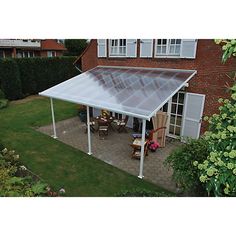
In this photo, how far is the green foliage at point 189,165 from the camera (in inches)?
183

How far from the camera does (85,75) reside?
11961 mm

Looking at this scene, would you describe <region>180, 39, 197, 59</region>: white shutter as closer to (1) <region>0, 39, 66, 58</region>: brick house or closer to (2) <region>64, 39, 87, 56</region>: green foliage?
(2) <region>64, 39, 87, 56</region>: green foliage

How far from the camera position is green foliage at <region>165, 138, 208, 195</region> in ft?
15.3

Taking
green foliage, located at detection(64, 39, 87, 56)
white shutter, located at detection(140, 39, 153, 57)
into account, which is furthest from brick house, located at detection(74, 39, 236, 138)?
green foliage, located at detection(64, 39, 87, 56)

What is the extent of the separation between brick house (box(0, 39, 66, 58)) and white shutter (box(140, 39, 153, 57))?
20674 mm

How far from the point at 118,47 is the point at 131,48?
1.08 m

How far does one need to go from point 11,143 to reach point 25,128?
2.27 metres

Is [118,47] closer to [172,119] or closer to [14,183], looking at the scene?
[172,119]

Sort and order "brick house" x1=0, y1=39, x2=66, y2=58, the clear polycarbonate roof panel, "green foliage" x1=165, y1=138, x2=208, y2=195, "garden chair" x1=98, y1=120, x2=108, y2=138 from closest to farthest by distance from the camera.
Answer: "green foliage" x1=165, y1=138, x2=208, y2=195 < the clear polycarbonate roof panel < "garden chair" x1=98, y1=120, x2=108, y2=138 < "brick house" x1=0, y1=39, x2=66, y2=58

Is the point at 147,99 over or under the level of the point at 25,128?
over

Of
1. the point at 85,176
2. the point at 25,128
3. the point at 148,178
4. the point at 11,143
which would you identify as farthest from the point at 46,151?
the point at 148,178

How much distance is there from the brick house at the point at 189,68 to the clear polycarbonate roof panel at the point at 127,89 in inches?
16.2

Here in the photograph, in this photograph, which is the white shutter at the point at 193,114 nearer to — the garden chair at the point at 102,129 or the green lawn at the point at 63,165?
the garden chair at the point at 102,129
